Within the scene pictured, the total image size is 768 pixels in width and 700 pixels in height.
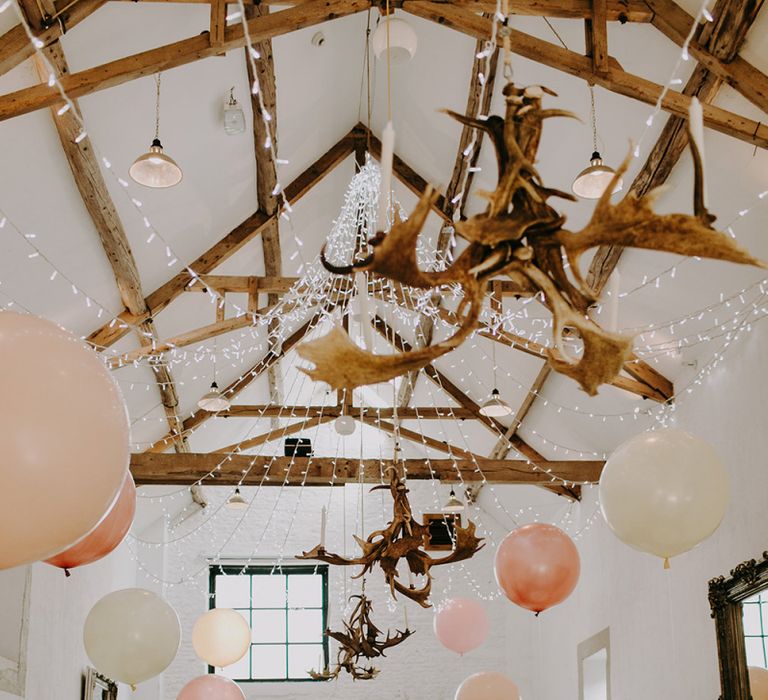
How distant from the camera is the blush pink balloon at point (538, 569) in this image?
4.46 m

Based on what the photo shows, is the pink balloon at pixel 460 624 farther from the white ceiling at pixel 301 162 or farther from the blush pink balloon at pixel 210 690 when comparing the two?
the blush pink balloon at pixel 210 690

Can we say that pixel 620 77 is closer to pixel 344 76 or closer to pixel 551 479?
pixel 344 76

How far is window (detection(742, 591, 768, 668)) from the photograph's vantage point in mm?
4812

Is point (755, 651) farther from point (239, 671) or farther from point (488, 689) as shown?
point (239, 671)

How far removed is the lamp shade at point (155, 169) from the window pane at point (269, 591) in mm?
6989

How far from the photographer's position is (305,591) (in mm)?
10703

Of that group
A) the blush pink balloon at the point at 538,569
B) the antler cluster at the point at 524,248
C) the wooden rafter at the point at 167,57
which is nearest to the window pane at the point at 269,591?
the blush pink balloon at the point at 538,569

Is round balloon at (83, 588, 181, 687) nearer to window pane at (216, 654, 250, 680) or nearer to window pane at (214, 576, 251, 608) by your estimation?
window pane at (216, 654, 250, 680)

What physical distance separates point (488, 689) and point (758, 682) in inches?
69.6

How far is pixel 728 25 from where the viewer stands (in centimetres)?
397

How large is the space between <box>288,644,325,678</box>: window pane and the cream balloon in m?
4.19

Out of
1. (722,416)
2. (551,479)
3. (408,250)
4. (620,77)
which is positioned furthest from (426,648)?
(408,250)

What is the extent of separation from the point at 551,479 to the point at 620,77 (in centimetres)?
442

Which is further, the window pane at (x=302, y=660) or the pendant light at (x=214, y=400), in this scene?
the window pane at (x=302, y=660)
